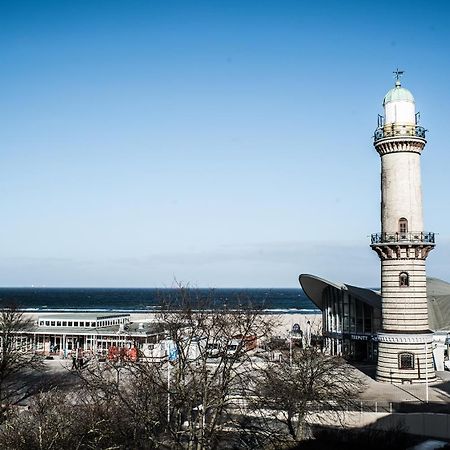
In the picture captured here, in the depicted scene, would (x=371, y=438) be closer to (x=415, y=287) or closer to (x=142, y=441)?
(x=142, y=441)

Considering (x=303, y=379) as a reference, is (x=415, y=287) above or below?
above

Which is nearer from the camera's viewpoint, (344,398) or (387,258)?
(344,398)

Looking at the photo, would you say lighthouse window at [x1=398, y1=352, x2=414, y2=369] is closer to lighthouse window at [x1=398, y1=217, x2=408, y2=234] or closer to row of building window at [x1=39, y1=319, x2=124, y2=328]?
lighthouse window at [x1=398, y1=217, x2=408, y2=234]

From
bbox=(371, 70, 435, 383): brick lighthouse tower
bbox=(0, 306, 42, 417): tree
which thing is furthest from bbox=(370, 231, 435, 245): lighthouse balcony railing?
bbox=(0, 306, 42, 417): tree

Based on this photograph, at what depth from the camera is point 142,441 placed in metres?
25.2

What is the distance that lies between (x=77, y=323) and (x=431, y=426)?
5167 cm

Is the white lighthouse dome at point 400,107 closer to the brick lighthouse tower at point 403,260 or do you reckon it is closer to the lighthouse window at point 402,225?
the brick lighthouse tower at point 403,260

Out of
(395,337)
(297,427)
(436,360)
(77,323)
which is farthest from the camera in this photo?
(77,323)

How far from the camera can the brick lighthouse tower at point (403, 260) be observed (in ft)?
158

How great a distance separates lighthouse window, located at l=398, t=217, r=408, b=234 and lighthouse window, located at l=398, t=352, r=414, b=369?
9130mm

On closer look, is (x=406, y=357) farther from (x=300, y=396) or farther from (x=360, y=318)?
(x=300, y=396)

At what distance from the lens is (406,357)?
158ft

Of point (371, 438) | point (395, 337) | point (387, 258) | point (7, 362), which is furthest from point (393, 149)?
point (7, 362)

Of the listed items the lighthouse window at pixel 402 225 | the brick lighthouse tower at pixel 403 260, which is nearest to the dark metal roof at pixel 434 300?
the brick lighthouse tower at pixel 403 260
